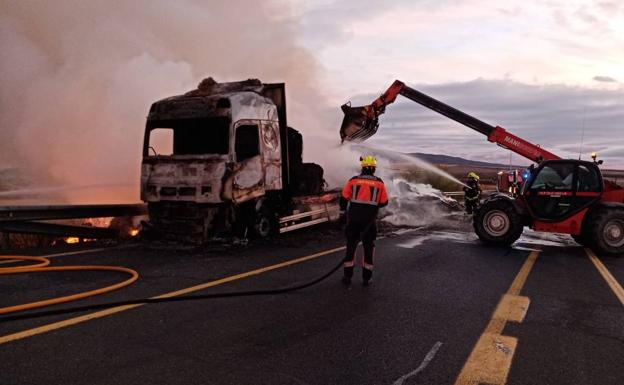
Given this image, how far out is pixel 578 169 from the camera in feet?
32.7

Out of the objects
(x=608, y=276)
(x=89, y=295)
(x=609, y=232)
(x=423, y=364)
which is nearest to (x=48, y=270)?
(x=89, y=295)

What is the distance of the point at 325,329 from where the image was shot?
14.5 ft

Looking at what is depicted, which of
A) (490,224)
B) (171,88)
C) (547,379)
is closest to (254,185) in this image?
(490,224)

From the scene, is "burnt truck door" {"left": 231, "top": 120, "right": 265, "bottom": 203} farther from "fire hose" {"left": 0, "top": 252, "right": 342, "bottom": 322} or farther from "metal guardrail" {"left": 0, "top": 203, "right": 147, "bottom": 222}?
"fire hose" {"left": 0, "top": 252, "right": 342, "bottom": 322}

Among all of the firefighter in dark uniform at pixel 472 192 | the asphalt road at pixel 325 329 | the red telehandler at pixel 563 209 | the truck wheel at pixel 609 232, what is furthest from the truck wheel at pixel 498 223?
the firefighter in dark uniform at pixel 472 192

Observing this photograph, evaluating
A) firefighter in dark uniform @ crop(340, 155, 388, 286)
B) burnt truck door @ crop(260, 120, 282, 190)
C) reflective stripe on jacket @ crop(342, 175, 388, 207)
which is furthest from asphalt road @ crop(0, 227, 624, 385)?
burnt truck door @ crop(260, 120, 282, 190)

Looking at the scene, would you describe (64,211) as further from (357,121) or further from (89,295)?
(357,121)

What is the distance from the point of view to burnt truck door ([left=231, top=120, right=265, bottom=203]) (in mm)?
9125

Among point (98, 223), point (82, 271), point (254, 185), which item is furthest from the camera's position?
point (98, 223)

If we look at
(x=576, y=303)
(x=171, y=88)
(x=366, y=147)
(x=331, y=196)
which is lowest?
(x=576, y=303)

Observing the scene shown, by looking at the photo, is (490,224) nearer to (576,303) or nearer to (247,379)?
(576,303)

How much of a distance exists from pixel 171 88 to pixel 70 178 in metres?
5.14

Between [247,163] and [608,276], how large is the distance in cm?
678

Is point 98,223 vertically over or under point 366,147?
under
